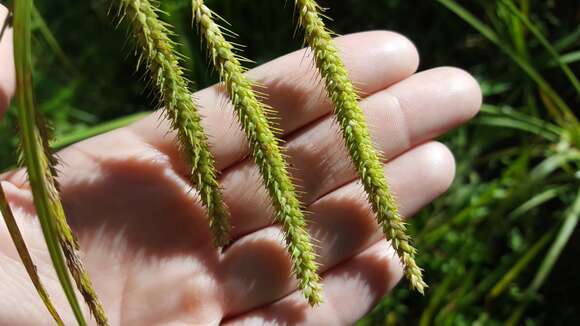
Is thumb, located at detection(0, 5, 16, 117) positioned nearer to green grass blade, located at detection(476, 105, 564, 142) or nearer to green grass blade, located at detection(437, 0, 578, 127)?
green grass blade, located at detection(437, 0, 578, 127)

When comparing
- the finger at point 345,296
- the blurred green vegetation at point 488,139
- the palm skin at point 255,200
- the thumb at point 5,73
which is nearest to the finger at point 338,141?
the palm skin at point 255,200

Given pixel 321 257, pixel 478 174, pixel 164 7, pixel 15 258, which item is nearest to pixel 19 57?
pixel 15 258

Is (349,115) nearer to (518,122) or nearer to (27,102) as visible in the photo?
(27,102)

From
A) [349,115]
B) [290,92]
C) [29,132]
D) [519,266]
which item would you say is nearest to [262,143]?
[349,115]

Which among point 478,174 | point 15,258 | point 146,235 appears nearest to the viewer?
point 15,258

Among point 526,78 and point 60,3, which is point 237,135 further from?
point 60,3

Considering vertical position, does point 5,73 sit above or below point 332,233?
above

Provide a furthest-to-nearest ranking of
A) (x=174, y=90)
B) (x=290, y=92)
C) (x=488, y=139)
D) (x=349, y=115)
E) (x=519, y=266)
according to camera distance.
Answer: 1. (x=488, y=139)
2. (x=519, y=266)
3. (x=290, y=92)
4. (x=349, y=115)
5. (x=174, y=90)

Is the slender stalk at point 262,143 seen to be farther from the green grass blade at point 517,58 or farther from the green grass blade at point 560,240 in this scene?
the green grass blade at point 560,240
